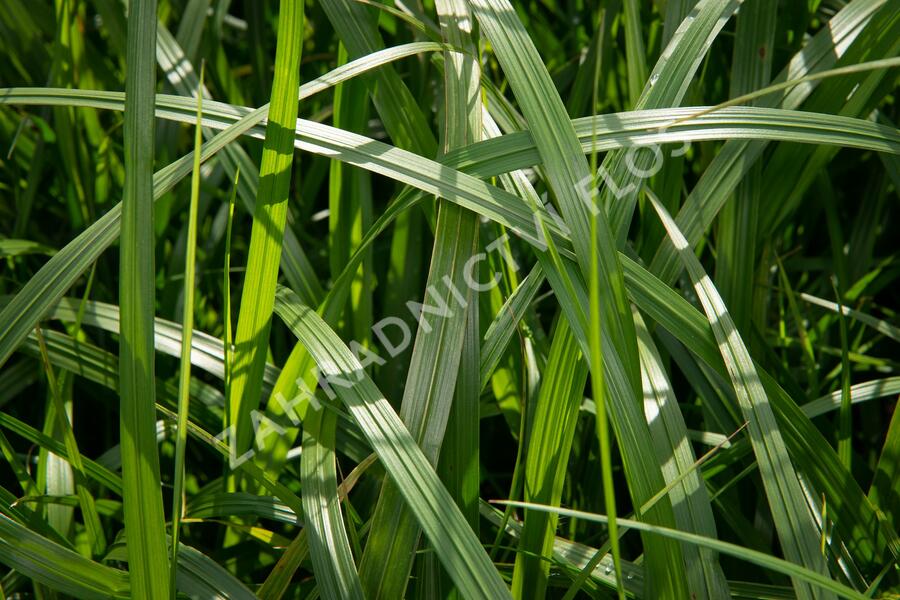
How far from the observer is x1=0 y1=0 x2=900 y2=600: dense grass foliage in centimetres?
42

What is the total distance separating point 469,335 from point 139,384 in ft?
0.69

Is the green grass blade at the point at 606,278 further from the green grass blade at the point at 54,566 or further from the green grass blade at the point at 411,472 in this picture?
the green grass blade at the point at 54,566

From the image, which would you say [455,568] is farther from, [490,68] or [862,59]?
[490,68]

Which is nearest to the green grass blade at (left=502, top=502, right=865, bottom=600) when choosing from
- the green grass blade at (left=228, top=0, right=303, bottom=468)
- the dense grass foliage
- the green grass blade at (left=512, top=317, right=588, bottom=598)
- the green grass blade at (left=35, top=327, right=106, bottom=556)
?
the dense grass foliage

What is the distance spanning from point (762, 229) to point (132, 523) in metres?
0.58

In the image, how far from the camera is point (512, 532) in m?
0.55

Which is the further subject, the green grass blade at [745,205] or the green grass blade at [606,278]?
the green grass blade at [745,205]

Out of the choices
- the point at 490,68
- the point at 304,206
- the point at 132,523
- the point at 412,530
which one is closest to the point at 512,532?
the point at 412,530

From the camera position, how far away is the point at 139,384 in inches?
15.2

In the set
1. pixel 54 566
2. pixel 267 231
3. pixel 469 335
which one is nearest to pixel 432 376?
pixel 469 335

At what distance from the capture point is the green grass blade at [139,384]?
39 centimetres

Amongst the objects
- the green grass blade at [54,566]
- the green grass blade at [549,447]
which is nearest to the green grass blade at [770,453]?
the green grass blade at [549,447]

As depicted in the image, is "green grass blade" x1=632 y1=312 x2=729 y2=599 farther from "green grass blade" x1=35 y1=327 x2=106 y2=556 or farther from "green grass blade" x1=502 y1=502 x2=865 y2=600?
"green grass blade" x1=35 y1=327 x2=106 y2=556

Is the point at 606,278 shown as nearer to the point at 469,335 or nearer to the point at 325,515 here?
the point at 469,335
